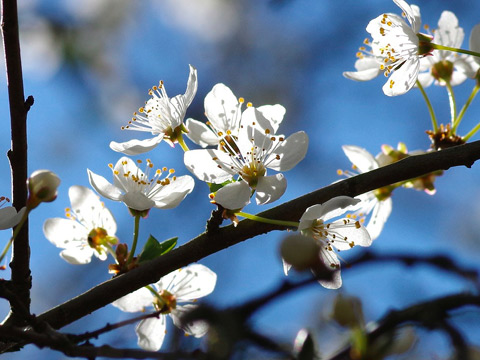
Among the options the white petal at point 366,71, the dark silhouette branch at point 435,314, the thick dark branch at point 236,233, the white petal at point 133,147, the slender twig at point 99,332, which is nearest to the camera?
the dark silhouette branch at point 435,314

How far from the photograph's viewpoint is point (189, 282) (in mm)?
1589

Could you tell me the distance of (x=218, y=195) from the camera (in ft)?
4.15

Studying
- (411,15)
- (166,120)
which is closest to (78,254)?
(166,120)

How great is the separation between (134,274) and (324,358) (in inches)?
22.7

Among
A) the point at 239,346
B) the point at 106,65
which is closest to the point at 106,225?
the point at 239,346

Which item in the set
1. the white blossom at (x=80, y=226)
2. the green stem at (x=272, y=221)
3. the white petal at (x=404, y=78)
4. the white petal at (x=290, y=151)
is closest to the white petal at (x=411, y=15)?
the white petal at (x=404, y=78)

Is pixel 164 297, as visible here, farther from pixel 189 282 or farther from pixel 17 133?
pixel 17 133

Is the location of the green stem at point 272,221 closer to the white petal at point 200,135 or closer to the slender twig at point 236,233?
the slender twig at point 236,233

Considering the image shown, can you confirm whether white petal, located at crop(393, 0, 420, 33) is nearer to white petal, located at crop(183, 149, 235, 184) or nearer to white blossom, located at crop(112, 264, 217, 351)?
white petal, located at crop(183, 149, 235, 184)

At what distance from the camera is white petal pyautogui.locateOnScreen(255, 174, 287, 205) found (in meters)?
1.33

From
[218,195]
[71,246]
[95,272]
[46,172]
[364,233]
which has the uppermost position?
[46,172]

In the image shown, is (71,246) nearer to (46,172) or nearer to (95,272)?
(46,172)

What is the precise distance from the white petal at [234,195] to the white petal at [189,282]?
36cm

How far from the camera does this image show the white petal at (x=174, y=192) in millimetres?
1408
